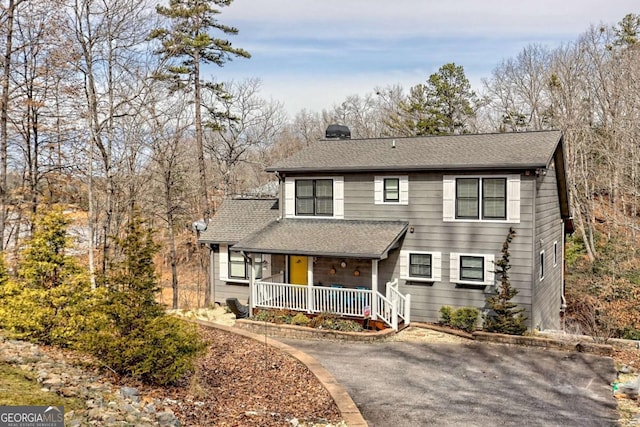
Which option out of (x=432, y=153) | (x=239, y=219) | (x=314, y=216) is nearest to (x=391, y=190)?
(x=432, y=153)

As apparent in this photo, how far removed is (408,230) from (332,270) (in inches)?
106

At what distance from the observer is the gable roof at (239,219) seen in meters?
16.7

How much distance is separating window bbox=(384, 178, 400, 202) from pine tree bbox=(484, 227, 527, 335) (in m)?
3.38

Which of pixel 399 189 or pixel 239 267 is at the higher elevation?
pixel 399 189

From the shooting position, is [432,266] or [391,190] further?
[391,190]

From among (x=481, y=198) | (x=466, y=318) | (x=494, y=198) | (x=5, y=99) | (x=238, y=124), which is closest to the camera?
(x=466, y=318)

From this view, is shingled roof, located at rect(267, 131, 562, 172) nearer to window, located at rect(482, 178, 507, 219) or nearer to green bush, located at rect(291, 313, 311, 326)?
window, located at rect(482, 178, 507, 219)

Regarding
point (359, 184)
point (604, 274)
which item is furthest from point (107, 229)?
point (604, 274)

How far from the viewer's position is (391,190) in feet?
48.4

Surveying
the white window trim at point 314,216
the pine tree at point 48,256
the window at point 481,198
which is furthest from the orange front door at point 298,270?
the pine tree at point 48,256

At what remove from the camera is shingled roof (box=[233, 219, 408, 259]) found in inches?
528

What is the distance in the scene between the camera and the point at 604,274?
20.5m

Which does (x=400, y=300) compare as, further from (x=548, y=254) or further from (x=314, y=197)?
(x=548, y=254)

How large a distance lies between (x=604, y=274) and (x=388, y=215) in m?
11.7
